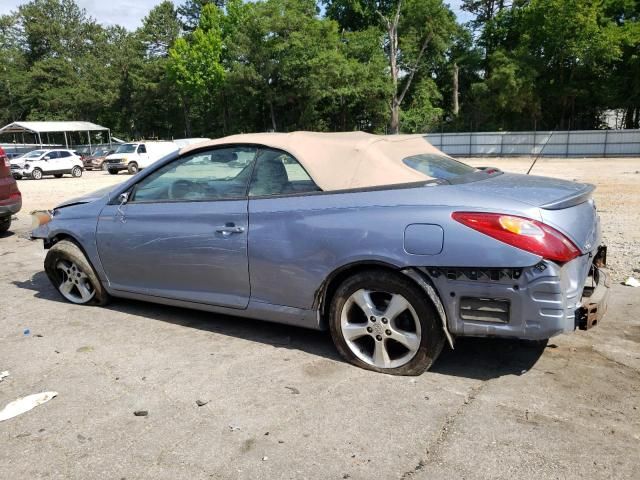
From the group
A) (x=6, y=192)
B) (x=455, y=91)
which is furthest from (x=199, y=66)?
(x=6, y=192)

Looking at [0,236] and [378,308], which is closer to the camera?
[378,308]

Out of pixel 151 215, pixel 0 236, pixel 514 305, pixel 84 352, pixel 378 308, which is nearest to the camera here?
pixel 514 305

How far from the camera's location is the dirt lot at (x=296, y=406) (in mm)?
2699

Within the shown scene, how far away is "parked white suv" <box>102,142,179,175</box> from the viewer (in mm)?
30688

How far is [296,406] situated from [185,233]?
5.54 ft

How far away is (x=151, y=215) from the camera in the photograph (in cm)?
450

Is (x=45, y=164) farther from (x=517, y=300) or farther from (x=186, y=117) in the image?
(x=186, y=117)

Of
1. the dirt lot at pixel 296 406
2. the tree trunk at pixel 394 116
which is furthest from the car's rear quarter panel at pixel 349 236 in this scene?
the tree trunk at pixel 394 116

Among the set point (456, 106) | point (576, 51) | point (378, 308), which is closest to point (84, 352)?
point (378, 308)

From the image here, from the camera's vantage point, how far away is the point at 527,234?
3072mm

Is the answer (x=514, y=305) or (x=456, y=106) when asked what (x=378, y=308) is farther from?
(x=456, y=106)

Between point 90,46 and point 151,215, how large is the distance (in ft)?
267

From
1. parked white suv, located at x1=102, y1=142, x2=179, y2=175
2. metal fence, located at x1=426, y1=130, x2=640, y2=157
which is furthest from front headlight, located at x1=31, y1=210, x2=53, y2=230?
metal fence, located at x1=426, y1=130, x2=640, y2=157

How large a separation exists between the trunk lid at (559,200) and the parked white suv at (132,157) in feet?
94.3
